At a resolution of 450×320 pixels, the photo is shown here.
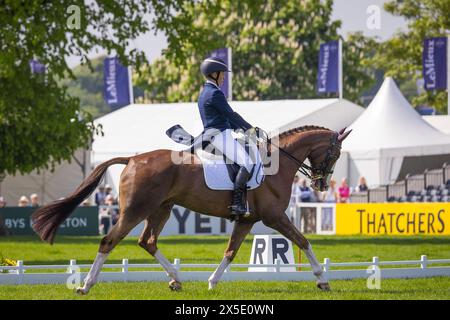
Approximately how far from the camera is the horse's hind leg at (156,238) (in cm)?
1340

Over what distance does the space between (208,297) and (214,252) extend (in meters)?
10.9

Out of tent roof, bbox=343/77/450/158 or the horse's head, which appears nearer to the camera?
the horse's head

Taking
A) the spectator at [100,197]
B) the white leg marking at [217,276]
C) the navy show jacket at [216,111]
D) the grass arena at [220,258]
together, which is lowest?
the grass arena at [220,258]

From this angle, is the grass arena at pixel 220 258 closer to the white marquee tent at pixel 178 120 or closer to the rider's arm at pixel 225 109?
the rider's arm at pixel 225 109

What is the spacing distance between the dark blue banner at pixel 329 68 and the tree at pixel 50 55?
15.7m

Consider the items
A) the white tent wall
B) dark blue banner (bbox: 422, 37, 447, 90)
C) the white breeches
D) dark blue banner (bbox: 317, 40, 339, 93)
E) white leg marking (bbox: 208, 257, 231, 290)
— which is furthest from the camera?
dark blue banner (bbox: 317, 40, 339, 93)

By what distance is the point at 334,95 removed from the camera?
6669 cm

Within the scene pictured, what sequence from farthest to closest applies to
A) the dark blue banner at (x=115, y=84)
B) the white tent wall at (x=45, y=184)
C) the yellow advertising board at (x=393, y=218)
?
1. the dark blue banner at (x=115, y=84)
2. the white tent wall at (x=45, y=184)
3. the yellow advertising board at (x=393, y=218)

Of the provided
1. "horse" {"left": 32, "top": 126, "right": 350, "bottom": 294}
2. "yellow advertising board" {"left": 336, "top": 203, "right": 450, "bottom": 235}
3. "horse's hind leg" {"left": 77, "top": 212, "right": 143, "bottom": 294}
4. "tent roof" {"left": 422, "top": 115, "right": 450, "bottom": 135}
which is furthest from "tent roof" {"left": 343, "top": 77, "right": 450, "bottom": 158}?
"horse's hind leg" {"left": 77, "top": 212, "right": 143, "bottom": 294}

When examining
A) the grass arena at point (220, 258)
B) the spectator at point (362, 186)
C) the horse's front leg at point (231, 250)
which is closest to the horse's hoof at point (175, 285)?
the grass arena at point (220, 258)

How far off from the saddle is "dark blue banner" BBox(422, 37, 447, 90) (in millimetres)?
30021

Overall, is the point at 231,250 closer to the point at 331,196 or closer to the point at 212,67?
the point at 212,67

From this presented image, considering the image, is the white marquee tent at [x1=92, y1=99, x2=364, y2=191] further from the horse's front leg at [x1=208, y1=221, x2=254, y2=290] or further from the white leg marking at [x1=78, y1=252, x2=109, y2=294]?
the white leg marking at [x1=78, y1=252, x2=109, y2=294]

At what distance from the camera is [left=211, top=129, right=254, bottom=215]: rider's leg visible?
13258 mm
